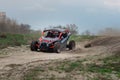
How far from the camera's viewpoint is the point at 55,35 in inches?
1080

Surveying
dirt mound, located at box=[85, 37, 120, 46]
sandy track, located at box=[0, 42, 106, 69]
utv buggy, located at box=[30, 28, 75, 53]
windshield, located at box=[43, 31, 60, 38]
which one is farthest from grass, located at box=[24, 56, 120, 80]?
windshield, located at box=[43, 31, 60, 38]

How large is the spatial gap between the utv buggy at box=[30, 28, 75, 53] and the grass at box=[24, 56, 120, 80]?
324 inches

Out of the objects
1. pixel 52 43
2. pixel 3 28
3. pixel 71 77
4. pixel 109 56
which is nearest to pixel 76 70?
pixel 71 77

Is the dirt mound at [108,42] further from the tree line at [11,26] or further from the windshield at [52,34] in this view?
the tree line at [11,26]

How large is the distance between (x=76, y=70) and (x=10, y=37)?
22460 millimetres

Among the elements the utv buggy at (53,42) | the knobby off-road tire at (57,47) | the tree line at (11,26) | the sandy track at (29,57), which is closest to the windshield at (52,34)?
the utv buggy at (53,42)

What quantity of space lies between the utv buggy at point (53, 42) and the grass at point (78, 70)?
27.0 ft

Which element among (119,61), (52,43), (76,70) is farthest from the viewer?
(52,43)

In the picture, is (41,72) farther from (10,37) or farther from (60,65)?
(10,37)

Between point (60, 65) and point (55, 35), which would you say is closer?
point (60, 65)

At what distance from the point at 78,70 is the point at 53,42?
10.5m

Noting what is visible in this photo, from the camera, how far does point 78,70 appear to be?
51.5ft

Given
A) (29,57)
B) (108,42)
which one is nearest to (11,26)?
(108,42)

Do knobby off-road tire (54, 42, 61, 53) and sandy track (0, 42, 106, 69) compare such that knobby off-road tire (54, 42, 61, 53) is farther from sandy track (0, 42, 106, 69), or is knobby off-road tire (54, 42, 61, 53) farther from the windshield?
sandy track (0, 42, 106, 69)
